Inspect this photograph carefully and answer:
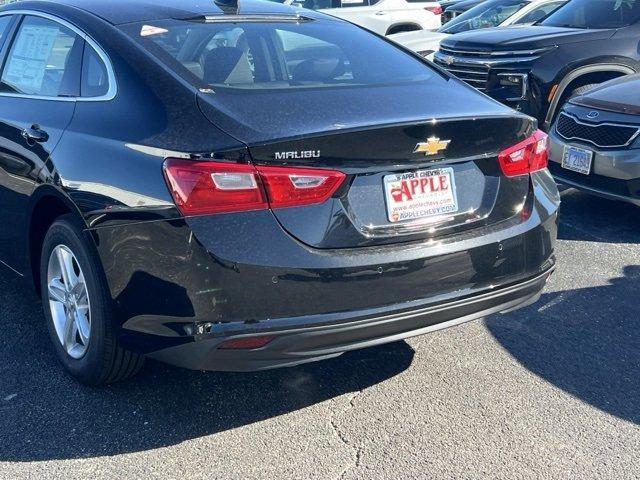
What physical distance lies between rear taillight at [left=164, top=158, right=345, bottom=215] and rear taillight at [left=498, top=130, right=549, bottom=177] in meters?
0.86

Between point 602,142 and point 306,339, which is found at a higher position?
point 306,339

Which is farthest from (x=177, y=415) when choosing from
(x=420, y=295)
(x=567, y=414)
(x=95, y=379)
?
(x=567, y=414)

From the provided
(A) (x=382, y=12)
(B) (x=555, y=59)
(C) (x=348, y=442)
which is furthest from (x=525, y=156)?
(A) (x=382, y=12)

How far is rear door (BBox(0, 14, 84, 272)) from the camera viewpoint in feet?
11.7

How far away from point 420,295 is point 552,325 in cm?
140

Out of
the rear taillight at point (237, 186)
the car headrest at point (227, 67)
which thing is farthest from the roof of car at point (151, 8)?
the rear taillight at point (237, 186)

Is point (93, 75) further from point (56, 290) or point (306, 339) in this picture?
point (306, 339)

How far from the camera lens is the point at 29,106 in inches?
148

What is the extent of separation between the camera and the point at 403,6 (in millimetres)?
14148

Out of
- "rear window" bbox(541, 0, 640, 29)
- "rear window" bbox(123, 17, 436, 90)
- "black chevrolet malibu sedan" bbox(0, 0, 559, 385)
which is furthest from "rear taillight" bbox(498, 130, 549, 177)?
"rear window" bbox(541, 0, 640, 29)

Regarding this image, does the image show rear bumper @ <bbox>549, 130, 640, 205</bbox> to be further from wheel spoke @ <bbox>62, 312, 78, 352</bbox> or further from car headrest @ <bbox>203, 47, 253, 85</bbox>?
wheel spoke @ <bbox>62, 312, 78, 352</bbox>

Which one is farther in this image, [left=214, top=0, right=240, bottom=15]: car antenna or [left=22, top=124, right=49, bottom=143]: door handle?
[left=214, top=0, right=240, bottom=15]: car antenna

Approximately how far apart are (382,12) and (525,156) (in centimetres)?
1113

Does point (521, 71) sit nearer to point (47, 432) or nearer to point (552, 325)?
point (552, 325)
